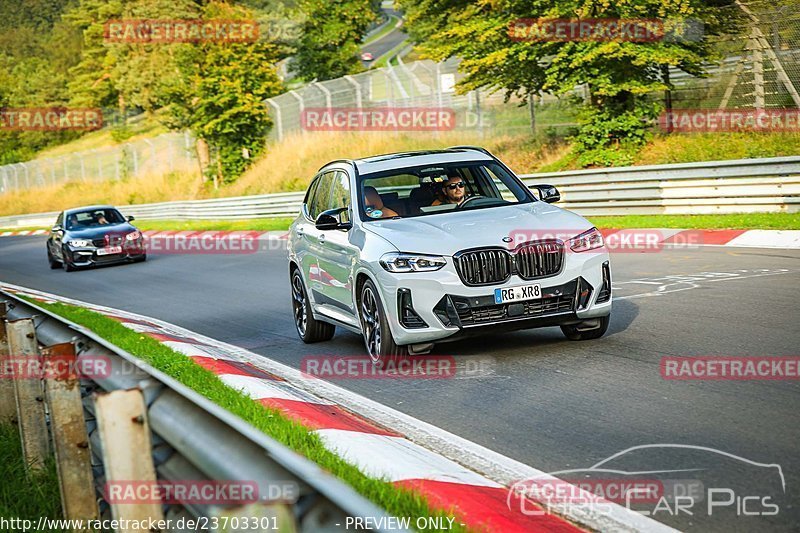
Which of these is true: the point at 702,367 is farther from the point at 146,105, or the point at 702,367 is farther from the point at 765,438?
the point at 146,105

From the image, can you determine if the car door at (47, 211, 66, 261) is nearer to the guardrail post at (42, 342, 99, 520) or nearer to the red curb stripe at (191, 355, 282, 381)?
the red curb stripe at (191, 355, 282, 381)

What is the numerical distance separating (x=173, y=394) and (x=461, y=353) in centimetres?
620

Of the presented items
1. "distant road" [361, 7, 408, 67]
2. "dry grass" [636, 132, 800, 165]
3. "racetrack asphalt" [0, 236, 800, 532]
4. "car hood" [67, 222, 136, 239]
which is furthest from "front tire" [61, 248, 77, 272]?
"distant road" [361, 7, 408, 67]

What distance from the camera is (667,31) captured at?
23.6 meters

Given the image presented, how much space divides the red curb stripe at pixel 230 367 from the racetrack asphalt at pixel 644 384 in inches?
19.3

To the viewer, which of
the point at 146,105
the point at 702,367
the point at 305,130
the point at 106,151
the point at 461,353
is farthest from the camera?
the point at 146,105

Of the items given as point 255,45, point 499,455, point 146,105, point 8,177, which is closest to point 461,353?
point 499,455

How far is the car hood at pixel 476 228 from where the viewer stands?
8766 millimetres

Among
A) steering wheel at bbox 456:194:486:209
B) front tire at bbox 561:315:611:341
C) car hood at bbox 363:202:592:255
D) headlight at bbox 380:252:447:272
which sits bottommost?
front tire at bbox 561:315:611:341

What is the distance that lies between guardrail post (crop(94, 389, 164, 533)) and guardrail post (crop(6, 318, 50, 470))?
244cm

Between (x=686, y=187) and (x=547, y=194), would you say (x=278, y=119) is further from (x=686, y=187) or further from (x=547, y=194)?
(x=547, y=194)

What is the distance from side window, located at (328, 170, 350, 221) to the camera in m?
10.4

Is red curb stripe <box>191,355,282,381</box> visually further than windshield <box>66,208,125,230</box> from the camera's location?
No

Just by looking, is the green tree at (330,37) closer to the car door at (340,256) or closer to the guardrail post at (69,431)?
the car door at (340,256)
